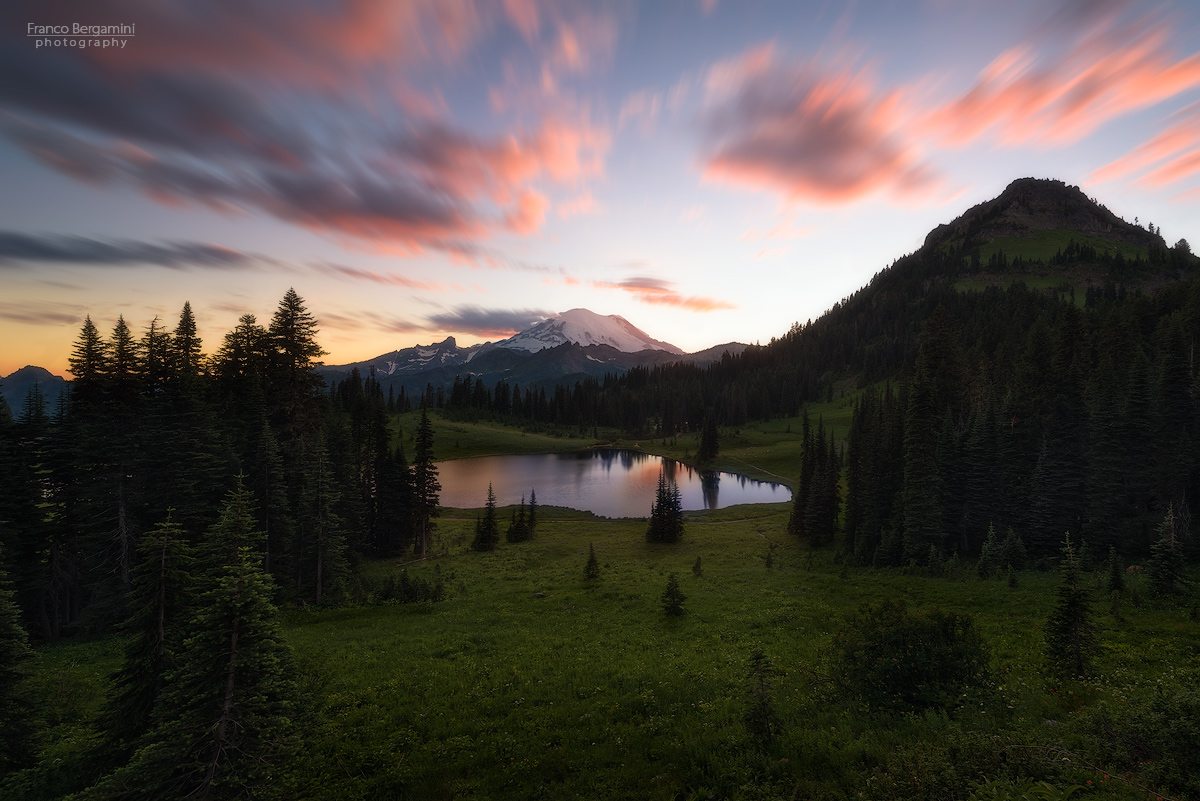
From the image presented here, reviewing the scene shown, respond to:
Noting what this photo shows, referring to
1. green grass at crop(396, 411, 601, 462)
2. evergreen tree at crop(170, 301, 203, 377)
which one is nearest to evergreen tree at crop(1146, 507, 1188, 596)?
evergreen tree at crop(170, 301, 203, 377)

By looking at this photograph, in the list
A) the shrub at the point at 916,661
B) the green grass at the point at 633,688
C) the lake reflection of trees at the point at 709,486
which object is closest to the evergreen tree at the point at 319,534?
the green grass at the point at 633,688

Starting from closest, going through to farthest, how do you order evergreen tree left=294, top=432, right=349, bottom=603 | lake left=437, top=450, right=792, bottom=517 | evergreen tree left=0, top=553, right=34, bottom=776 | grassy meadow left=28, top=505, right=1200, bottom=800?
grassy meadow left=28, top=505, right=1200, bottom=800 → evergreen tree left=0, top=553, right=34, bottom=776 → evergreen tree left=294, top=432, right=349, bottom=603 → lake left=437, top=450, right=792, bottom=517

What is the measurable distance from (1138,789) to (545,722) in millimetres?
13271

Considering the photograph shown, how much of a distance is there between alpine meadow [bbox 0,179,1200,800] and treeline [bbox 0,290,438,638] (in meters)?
0.22


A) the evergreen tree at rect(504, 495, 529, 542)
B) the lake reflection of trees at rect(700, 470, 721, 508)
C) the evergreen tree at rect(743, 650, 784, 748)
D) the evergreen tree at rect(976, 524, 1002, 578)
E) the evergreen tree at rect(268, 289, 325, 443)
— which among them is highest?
the evergreen tree at rect(268, 289, 325, 443)

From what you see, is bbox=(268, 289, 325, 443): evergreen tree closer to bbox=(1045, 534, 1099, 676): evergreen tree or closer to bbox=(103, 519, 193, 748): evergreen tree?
bbox=(103, 519, 193, 748): evergreen tree

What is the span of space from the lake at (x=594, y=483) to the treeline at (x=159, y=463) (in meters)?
51.4

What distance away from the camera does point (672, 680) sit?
17156 mm

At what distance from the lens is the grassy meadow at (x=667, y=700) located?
32.8ft

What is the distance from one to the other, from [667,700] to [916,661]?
307 inches

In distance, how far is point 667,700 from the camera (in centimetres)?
1561

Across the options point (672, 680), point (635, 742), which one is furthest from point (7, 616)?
point (672, 680)

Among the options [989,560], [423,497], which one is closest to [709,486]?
[423,497]

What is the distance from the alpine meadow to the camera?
31.0ft
